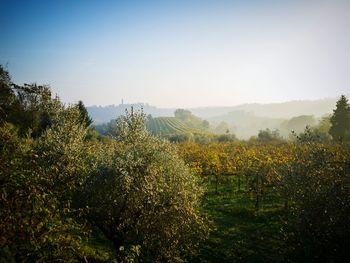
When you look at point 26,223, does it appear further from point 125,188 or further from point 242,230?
point 242,230

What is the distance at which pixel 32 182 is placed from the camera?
1109 centimetres

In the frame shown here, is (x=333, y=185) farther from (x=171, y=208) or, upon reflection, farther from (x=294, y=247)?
(x=171, y=208)

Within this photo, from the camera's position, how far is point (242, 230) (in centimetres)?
2867

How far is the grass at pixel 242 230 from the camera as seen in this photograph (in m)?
23.3

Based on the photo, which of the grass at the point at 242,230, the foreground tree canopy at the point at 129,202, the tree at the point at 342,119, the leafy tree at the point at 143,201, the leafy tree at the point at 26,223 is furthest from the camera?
the tree at the point at 342,119

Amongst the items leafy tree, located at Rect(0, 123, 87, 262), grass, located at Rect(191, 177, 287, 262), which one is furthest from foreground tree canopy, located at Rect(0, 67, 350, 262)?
grass, located at Rect(191, 177, 287, 262)

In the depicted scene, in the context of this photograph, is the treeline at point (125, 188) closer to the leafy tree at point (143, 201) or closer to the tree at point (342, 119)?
the leafy tree at point (143, 201)

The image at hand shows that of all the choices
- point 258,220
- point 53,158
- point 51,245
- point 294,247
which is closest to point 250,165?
point 258,220

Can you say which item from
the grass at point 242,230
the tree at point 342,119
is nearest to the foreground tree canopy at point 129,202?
the grass at point 242,230

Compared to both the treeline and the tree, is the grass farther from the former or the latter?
the tree

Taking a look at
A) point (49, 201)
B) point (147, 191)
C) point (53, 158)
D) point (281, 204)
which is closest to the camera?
point (49, 201)

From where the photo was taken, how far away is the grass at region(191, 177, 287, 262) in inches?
916

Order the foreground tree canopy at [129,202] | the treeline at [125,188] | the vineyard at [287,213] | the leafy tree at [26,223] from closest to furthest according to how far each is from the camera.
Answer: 1. the leafy tree at [26,223]
2. the foreground tree canopy at [129,202]
3. the vineyard at [287,213]
4. the treeline at [125,188]

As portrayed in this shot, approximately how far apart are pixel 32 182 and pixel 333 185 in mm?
14349
